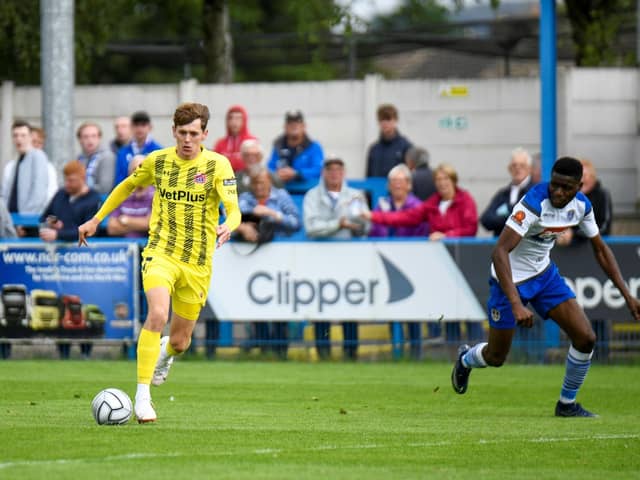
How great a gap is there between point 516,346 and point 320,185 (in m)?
2.82

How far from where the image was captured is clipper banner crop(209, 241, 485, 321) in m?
16.1

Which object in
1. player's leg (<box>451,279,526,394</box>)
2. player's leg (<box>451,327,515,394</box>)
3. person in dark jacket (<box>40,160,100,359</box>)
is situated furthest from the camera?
person in dark jacket (<box>40,160,100,359</box>)

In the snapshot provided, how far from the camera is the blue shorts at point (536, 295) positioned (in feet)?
38.2

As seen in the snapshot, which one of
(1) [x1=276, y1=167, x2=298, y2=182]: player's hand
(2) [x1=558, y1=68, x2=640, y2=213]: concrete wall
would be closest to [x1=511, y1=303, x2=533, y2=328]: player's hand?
(1) [x1=276, y1=167, x2=298, y2=182]: player's hand

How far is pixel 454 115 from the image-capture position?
2102 cm

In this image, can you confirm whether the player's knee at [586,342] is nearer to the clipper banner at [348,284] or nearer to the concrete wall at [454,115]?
the clipper banner at [348,284]

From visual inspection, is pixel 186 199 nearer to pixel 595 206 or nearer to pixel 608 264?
pixel 608 264

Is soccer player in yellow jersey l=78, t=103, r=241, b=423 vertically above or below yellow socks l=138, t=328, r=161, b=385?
above

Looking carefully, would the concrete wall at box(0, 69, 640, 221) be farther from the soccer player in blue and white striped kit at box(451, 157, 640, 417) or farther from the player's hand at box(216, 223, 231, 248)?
the player's hand at box(216, 223, 231, 248)

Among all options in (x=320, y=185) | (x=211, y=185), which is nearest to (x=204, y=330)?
(x=320, y=185)

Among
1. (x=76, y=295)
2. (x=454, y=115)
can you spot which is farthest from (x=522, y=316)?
(x=454, y=115)

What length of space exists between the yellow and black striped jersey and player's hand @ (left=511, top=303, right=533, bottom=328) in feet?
6.92

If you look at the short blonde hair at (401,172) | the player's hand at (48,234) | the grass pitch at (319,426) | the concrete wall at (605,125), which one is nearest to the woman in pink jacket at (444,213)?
the short blonde hair at (401,172)

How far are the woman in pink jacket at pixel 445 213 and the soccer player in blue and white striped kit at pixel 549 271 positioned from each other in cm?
470
